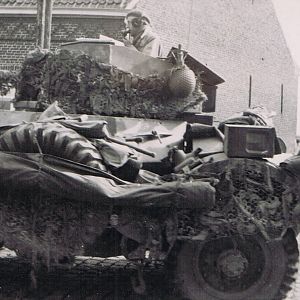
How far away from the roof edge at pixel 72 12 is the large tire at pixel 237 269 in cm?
1173

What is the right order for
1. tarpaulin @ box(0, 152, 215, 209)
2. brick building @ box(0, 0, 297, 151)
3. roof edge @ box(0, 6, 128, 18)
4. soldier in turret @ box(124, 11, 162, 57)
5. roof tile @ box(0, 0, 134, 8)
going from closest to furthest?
tarpaulin @ box(0, 152, 215, 209) < soldier in turret @ box(124, 11, 162, 57) < roof edge @ box(0, 6, 128, 18) < roof tile @ box(0, 0, 134, 8) < brick building @ box(0, 0, 297, 151)

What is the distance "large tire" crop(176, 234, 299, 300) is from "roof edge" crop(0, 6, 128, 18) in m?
11.7

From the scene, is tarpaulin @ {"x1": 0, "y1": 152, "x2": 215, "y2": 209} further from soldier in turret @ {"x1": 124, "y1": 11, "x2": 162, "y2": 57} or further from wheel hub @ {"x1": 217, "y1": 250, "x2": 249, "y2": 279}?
soldier in turret @ {"x1": 124, "y1": 11, "x2": 162, "y2": 57}

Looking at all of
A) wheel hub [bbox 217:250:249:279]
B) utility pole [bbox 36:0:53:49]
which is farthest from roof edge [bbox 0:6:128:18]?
wheel hub [bbox 217:250:249:279]

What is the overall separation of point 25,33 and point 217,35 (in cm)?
706

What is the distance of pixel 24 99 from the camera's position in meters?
7.05

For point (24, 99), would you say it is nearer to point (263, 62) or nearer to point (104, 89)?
point (104, 89)

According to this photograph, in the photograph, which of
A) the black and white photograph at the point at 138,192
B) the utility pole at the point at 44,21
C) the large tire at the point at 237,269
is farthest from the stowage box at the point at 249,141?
the utility pole at the point at 44,21

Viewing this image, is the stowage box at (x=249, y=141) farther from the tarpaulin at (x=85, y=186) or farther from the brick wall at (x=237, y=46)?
the brick wall at (x=237, y=46)

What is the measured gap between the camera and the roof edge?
15.9 meters

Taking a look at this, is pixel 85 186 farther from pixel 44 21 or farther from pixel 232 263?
pixel 44 21

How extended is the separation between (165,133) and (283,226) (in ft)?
5.53

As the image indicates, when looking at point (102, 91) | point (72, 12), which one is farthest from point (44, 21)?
point (102, 91)

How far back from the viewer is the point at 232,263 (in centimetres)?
489
